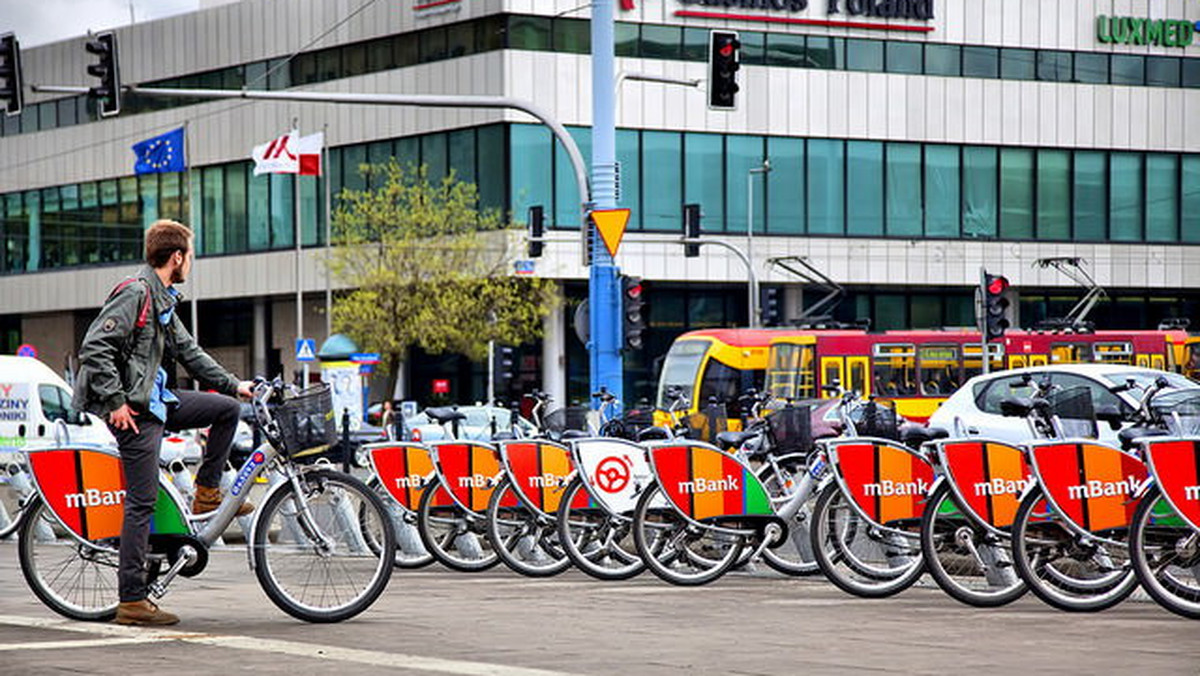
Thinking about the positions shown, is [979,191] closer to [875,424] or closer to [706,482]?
[875,424]

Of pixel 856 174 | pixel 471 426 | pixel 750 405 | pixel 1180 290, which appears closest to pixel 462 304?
pixel 856 174

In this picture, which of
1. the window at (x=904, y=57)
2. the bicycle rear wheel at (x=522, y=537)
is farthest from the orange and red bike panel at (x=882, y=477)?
the window at (x=904, y=57)

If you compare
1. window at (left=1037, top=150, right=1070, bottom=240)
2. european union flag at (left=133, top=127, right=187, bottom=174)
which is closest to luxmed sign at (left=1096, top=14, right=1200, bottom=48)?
window at (left=1037, top=150, right=1070, bottom=240)

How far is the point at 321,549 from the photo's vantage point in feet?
32.4

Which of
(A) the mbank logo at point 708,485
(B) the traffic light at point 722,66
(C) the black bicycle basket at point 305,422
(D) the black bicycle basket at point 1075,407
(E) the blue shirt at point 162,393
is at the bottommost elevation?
(A) the mbank logo at point 708,485

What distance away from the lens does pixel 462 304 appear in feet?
181

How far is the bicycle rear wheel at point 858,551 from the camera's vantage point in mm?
11875

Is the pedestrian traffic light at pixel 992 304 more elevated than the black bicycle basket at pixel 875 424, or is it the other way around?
the pedestrian traffic light at pixel 992 304

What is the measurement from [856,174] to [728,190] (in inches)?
157

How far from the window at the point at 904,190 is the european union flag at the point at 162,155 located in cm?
1948

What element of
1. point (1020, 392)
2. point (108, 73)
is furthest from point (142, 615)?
point (108, 73)

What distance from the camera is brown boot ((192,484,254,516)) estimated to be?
397 inches

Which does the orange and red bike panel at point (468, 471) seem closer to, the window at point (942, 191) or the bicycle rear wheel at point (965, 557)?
the bicycle rear wheel at point (965, 557)

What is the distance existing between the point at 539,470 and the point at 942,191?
48198mm
